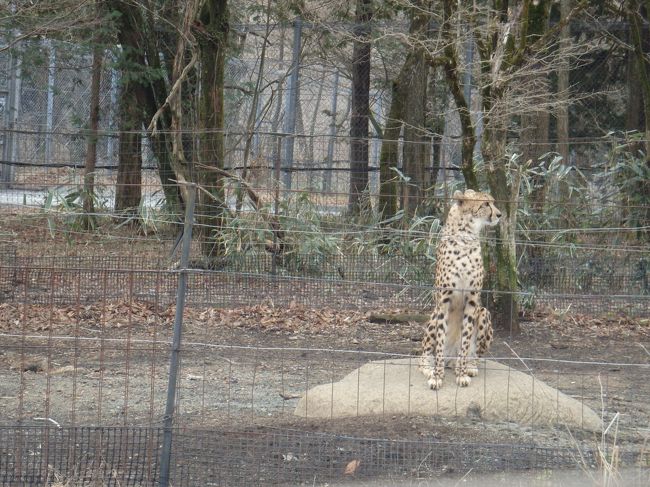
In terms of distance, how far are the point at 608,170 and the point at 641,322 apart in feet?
8.12

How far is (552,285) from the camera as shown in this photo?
33.6 feet

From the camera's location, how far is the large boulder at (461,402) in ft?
20.3

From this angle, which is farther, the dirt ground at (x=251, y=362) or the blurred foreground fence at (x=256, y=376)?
the dirt ground at (x=251, y=362)

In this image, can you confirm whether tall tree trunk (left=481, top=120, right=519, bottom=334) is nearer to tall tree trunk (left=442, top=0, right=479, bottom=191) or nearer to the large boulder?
tall tree trunk (left=442, top=0, right=479, bottom=191)

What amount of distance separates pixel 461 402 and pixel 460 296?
915 millimetres

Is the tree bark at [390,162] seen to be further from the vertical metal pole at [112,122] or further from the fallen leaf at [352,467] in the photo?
the fallen leaf at [352,467]

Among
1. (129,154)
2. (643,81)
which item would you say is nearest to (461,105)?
(643,81)

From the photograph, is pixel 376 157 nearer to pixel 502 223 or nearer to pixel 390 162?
pixel 390 162

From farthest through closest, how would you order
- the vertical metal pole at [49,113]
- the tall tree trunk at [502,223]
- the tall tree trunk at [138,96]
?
the vertical metal pole at [49,113], the tall tree trunk at [138,96], the tall tree trunk at [502,223]

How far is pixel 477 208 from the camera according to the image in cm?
715

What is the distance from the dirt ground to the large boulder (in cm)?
12

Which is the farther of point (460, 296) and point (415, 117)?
point (415, 117)

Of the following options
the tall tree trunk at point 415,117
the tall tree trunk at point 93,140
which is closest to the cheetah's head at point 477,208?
the tall tree trunk at point 415,117

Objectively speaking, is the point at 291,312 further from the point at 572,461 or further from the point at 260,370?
the point at 572,461
